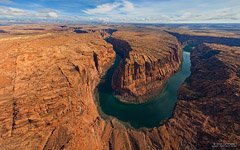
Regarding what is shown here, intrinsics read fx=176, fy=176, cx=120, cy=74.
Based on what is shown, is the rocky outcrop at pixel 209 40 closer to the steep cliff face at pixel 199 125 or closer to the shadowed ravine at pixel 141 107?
the shadowed ravine at pixel 141 107

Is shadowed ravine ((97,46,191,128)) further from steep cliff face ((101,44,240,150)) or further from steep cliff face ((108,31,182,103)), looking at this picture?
steep cliff face ((101,44,240,150))

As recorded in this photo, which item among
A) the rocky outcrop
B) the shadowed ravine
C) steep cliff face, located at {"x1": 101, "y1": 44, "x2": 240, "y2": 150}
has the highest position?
the rocky outcrop

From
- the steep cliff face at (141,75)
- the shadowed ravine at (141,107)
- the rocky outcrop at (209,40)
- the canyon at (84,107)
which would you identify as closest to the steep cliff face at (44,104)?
the canyon at (84,107)

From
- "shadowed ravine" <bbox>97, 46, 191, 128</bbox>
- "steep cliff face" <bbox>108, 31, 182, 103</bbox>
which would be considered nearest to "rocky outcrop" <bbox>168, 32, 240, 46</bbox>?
"steep cliff face" <bbox>108, 31, 182, 103</bbox>

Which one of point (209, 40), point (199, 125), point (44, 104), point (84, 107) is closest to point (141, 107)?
point (199, 125)

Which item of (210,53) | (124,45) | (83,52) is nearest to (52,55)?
(83,52)

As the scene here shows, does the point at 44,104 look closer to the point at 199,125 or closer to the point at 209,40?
the point at 199,125

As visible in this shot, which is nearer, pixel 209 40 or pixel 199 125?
pixel 199 125

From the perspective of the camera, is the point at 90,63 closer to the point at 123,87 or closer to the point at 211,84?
the point at 123,87

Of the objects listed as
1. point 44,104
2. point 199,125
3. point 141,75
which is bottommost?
point 199,125
